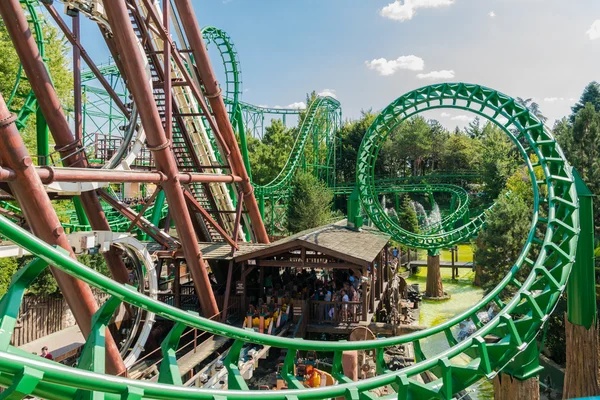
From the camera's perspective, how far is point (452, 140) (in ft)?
156

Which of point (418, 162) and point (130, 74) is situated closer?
point (130, 74)

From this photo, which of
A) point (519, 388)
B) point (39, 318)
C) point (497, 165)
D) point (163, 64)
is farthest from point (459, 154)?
point (519, 388)

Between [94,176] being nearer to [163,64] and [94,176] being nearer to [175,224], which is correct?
[175,224]

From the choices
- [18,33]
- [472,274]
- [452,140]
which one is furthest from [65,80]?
[452,140]

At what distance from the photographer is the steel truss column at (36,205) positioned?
6074 millimetres

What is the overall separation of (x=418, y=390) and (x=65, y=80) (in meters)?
17.6

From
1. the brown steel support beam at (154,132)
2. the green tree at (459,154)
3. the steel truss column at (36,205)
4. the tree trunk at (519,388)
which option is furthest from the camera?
the green tree at (459,154)

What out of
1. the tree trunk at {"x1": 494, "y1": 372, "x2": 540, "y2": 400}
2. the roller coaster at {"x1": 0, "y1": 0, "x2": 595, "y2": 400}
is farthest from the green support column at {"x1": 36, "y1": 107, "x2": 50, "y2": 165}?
the tree trunk at {"x1": 494, "y1": 372, "x2": 540, "y2": 400}

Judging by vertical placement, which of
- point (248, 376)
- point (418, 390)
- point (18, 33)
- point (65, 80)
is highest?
point (65, 80)

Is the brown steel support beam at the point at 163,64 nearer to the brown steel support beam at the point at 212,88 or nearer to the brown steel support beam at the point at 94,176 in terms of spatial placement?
the brown steel support beam at the point at 212,88

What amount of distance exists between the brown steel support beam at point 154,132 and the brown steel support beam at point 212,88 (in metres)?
2.84

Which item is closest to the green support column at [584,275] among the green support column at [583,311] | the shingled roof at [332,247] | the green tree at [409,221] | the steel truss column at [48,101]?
the green support column at [583,311]

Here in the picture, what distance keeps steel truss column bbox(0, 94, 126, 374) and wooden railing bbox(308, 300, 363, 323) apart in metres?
5.26

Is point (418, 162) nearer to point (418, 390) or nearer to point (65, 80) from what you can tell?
point (65, 80)
